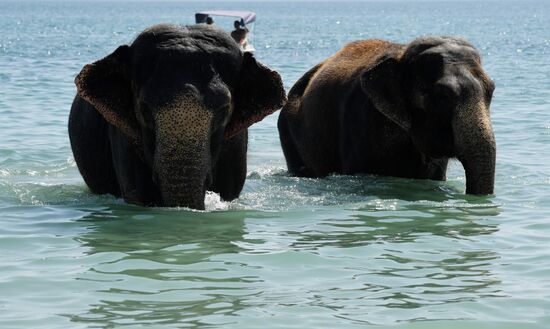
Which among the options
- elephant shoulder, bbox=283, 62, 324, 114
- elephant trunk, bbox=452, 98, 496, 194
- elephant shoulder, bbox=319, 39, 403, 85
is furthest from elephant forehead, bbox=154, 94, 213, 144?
elephant shoulder, bbox=283, 62, 324, 114

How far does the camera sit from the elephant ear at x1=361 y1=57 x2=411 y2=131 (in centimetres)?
1220

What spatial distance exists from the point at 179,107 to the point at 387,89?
328 centimetres

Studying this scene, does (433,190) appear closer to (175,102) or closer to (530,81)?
(175,102)

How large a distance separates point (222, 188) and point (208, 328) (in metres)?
3.89

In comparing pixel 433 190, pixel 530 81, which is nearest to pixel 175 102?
pixel 433 190

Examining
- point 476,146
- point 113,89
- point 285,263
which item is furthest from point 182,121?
point 476,146

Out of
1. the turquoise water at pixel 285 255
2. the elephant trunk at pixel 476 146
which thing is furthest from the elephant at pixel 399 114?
the turquoise water at pixel 285 255

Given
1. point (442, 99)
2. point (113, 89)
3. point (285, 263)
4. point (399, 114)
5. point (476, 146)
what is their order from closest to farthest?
point (285, 263) → point (113, 89) → point (476, 146) → point (442, 99) → point (399, 114)

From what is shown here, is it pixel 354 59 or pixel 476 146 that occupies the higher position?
pixel 354 59

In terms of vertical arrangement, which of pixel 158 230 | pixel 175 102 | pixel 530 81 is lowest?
pixel 530 81

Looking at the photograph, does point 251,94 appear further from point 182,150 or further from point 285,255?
point 285,255

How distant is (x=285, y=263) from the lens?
8.73 metres

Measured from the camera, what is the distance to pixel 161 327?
23.4ft

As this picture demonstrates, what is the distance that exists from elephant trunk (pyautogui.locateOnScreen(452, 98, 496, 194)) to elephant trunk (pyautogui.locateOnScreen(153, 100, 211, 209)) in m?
2.78
